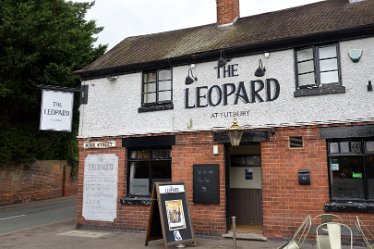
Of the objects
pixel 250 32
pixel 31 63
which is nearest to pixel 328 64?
pixel 250 32

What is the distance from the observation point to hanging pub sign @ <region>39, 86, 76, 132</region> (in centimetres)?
1170

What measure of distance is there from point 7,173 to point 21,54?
6.16 meters

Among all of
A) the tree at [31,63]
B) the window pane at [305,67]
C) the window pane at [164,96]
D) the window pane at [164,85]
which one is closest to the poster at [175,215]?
the window pane at [164,96]

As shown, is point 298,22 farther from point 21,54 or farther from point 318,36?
point 21,54

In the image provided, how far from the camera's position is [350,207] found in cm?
862

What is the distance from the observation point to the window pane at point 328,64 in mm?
9344

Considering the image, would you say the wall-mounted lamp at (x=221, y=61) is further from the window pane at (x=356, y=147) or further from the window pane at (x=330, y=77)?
the window pane at (x=356, y=147)

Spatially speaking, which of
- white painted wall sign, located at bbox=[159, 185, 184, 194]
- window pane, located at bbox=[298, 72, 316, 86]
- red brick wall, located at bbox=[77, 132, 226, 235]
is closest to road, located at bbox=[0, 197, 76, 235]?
red brick wall, located at bbox=[77, 132, 226, 235]

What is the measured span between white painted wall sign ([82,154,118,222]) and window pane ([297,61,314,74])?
6.22 metres

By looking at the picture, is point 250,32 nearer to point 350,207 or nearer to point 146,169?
point 146,169

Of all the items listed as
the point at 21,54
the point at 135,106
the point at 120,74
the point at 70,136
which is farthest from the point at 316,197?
the point at 70,136

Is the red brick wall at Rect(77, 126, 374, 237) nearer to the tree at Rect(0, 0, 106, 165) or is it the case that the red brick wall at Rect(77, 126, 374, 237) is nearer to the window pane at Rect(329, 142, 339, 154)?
the window pane at Rect(329, 142, 339, 154)

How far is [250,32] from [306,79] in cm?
283

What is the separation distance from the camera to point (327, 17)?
35.4ft
